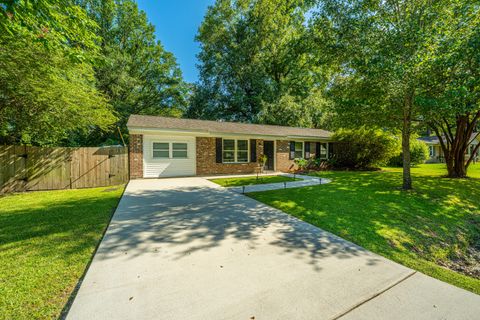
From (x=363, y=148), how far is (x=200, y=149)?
1138 cm

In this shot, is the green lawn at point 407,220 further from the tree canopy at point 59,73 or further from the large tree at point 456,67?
the tree canopy at point 59,73

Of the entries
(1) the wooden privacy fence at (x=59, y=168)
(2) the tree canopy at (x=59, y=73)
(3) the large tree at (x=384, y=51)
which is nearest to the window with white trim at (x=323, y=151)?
(3) the large tree at (x=384, y=51)

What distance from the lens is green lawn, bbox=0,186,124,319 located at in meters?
2.08

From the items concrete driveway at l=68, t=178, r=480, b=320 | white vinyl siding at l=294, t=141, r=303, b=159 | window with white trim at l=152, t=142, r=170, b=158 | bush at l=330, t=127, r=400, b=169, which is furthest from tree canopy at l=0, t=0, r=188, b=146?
bush at l=330, t=127, r=400, b=169

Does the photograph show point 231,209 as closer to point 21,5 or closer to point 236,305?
point 236,305

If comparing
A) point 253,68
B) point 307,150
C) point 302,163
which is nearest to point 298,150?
point 307,150

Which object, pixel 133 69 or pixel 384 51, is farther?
pixel 133 69

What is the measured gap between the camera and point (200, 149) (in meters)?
11.8

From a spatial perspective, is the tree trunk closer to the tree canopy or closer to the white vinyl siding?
the white vinyl siding

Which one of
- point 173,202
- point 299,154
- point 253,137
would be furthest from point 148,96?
point 173,202

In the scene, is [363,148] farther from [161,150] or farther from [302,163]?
[161,150]

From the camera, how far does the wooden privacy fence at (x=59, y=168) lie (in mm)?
7789

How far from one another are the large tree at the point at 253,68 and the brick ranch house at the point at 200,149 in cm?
759

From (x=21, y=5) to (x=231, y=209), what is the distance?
18.2 ft
